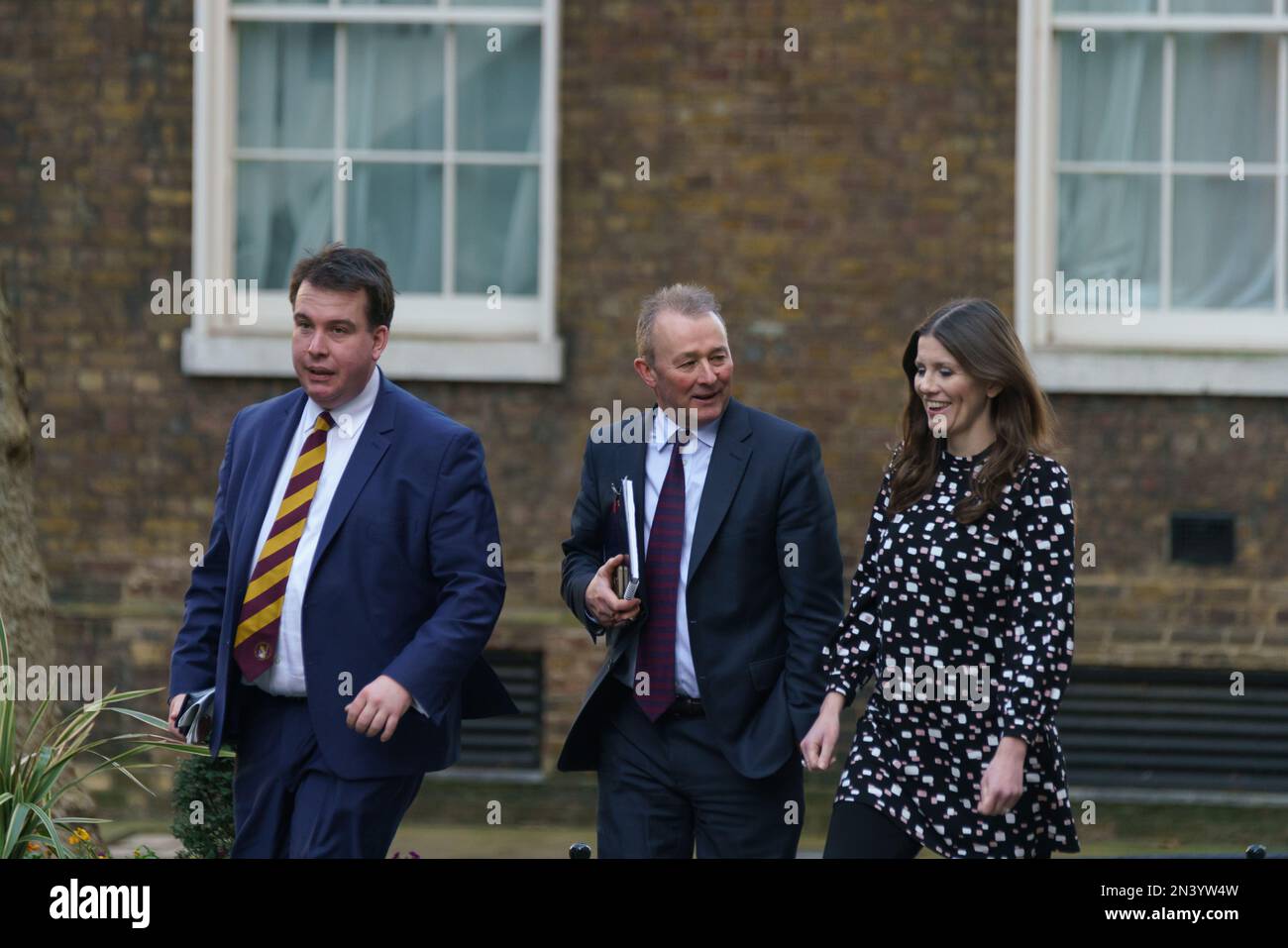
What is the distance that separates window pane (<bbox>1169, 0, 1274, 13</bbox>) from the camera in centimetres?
893

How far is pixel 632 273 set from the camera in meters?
8.92

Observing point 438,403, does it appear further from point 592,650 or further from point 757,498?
point 757,498

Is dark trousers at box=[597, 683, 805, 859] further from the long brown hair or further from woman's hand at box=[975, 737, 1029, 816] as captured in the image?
the long brown hair

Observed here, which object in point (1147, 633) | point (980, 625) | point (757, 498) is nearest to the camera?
point (980, 625)

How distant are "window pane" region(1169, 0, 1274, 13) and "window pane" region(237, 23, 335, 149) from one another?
169 inches

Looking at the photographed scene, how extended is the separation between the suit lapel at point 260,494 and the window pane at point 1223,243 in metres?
5.64

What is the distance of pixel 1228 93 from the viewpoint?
900 centimetres

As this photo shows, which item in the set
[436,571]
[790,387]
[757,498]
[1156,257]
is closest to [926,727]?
[757,498]

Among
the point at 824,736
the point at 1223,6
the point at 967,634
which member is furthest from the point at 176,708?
the point at 1223,6

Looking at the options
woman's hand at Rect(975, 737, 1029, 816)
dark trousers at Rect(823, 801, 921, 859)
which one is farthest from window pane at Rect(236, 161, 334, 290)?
woman's hand at Rect(975, 737, 1029, 816)

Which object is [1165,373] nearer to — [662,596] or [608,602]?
[662,596]

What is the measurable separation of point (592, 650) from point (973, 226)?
9.26 feet

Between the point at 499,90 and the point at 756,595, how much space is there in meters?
4.87

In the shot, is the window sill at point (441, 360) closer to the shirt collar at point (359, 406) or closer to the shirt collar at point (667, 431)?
the shirt collar at point (667, 431)
